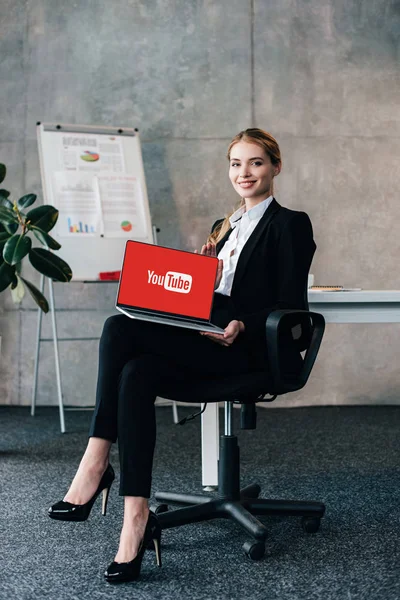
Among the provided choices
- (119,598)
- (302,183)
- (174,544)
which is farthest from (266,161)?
(302,183)

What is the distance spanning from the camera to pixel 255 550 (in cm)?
199

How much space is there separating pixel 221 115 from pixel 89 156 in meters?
1.06

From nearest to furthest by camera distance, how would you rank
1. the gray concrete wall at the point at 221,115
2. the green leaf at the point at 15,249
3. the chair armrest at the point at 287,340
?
the chair armrest at the point at 287,340
the green leaf at the point at 15,249
the gray concrete wall at the point at 221,115

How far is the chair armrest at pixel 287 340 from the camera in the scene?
6.77 ft

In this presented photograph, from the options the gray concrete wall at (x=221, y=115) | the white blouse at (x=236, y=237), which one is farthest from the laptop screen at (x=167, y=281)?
the gray concrete wall at (x=221, y=115)

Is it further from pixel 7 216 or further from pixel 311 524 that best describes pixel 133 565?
pixel 7 216

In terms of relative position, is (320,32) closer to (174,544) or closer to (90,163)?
(90,163)

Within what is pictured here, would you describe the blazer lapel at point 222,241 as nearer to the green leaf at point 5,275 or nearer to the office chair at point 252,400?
the office chair at point 252,400

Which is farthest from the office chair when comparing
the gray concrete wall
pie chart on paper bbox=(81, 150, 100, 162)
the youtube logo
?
the gray concrete wall

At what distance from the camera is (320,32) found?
16.6 feet

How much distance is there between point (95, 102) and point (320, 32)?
1637 mm

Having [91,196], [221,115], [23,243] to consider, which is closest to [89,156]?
[91,196]

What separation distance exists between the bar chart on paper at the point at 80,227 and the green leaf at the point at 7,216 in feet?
2.59

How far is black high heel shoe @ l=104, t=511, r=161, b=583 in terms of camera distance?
1.80 metres
